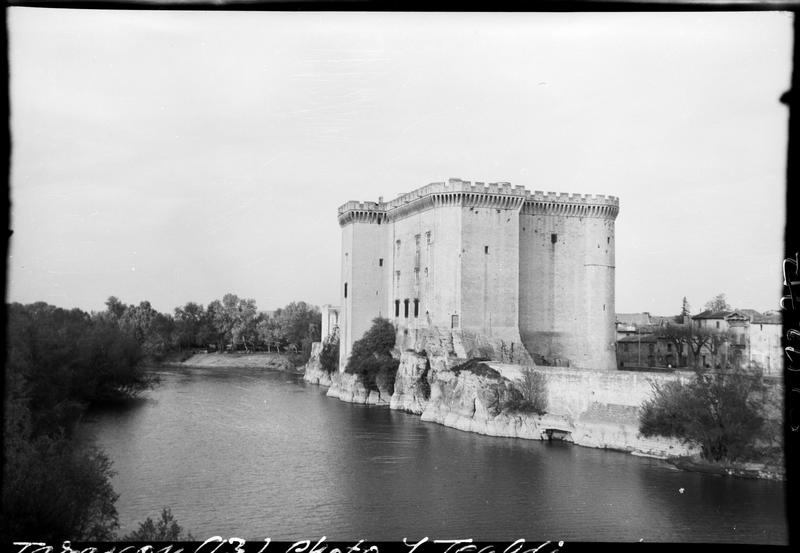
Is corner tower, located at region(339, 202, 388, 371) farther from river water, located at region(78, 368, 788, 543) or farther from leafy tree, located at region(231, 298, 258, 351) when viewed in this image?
leafy tree, located at region(231, 298, 258, 351)

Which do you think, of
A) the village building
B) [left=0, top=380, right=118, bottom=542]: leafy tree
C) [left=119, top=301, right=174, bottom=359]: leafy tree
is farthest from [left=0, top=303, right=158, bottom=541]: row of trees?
[left=119, top=301, right=174, bottom=359]: leafy tree

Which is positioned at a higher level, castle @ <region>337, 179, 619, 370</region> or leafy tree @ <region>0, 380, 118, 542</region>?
castle @ <region>337, 179, 619, 370</region>

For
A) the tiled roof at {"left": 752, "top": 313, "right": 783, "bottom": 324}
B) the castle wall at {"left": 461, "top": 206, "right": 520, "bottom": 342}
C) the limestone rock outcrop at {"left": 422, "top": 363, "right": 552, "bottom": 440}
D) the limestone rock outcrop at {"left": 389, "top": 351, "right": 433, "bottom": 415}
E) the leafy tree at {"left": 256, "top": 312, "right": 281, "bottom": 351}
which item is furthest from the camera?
the leafy tree at {"left": 256, "top": 312, "right": 281, "bottom": 351}

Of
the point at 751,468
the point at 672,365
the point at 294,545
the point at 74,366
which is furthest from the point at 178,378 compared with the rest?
the point at 294,545

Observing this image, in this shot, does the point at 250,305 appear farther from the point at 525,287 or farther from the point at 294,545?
the point at 294,545

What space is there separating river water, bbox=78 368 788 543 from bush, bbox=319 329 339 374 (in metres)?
12.7

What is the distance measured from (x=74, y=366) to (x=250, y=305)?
37.6 metres

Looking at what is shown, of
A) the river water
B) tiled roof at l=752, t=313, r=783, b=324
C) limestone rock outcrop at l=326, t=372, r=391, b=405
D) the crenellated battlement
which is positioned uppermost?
the crenellated battlement

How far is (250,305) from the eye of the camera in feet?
190

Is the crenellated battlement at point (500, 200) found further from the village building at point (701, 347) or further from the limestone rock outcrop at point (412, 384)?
the village building at point (701, 347)

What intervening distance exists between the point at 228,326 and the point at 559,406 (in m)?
39.9

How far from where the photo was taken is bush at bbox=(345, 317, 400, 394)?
26391 mm

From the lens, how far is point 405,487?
45.5 ft

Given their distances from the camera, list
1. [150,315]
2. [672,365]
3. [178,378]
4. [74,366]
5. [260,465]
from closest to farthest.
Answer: [260,465] → [74,366] → [672,365] → [178,378] → [150,315]
